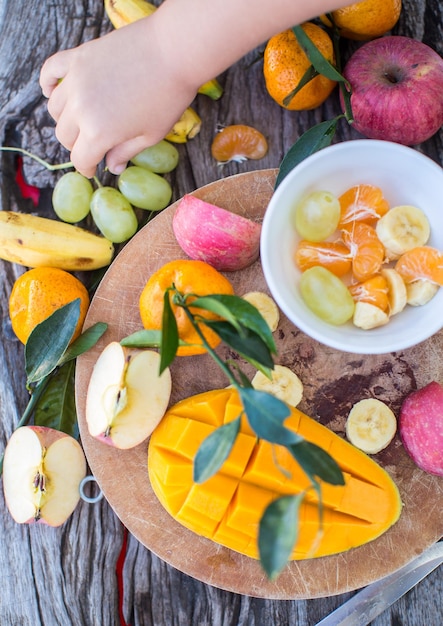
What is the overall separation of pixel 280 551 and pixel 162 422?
Result: 48 cm

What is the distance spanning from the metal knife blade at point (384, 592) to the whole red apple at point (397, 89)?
793mm

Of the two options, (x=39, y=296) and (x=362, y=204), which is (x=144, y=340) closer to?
(x=39, y=296)

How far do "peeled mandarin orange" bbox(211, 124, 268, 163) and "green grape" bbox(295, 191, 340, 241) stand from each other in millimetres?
270

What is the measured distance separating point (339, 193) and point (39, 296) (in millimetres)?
578

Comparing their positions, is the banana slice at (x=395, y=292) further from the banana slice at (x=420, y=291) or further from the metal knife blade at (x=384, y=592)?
the metal knife blade at (x=384, y=592)

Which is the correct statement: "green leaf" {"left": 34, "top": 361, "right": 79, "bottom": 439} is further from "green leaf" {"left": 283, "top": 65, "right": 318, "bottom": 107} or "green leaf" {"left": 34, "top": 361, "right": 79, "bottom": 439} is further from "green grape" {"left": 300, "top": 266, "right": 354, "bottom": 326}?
"green leaf" {"left": 283, "top": 65, "right": 318, "bottom": 107}

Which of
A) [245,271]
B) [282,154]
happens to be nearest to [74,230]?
[245,271]

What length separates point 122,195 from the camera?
3.91ft

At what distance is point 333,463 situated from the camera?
816 millimetres

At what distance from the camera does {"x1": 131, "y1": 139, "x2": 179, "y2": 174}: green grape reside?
1.18m

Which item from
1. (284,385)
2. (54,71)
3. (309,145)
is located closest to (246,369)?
(284,385)

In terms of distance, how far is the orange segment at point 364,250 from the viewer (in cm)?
99

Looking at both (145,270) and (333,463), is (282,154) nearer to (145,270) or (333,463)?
(145,270)

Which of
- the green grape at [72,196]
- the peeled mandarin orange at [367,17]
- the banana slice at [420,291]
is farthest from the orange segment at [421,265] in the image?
the green grape at [72,196]
